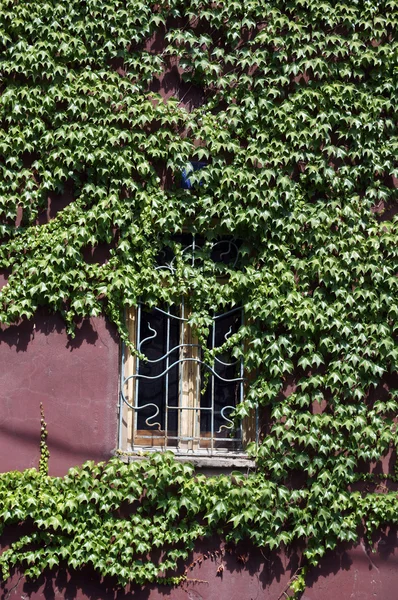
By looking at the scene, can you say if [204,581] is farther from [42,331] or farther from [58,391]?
[42,331]

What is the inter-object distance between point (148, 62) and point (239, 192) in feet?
4.14

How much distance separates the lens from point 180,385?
5.85m

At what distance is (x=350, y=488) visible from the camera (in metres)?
5.77

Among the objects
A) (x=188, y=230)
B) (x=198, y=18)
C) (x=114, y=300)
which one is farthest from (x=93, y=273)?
(x=198, y=18)

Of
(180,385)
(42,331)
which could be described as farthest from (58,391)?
(180,385)

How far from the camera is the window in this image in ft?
19.0

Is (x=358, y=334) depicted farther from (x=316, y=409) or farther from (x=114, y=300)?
(x=114, y=300)

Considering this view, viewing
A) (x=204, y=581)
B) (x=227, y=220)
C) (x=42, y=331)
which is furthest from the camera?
(x=227, y=220)

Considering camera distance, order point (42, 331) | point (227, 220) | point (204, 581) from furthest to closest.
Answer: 1. point (227, 220)
2. point (42, 331)
3. point (204, 581)

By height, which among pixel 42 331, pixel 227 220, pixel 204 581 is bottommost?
pixel 204 581

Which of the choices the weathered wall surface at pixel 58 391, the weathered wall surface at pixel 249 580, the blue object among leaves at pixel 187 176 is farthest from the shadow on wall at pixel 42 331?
the weathered wall surface at pixel 249 580

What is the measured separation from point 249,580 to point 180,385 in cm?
151

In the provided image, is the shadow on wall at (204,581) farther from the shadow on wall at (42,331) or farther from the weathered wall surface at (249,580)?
the shadow on wall at (42,331)

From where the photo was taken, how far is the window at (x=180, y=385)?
578 cm
